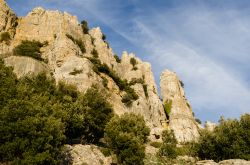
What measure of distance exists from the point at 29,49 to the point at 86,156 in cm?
5720

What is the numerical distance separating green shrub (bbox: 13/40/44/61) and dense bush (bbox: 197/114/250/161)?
2107 inches

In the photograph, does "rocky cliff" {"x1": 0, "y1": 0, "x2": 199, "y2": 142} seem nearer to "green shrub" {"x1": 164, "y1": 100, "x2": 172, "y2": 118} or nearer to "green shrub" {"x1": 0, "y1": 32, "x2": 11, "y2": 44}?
A: "green shrub" {"x1": 0, "y1": 32, "x2": 11, "y2": 44}

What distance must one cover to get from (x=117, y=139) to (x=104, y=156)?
3906 mm

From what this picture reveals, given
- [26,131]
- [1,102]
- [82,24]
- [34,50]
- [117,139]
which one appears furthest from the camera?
[82,24]

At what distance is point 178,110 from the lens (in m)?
124

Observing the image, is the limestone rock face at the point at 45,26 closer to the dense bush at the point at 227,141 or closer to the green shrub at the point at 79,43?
the green shrub at the point at 79,43

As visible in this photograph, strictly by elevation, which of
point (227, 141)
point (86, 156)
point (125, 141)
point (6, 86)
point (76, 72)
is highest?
point (76, 72)

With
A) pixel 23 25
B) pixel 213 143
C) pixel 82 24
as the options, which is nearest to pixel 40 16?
pixel 23 25

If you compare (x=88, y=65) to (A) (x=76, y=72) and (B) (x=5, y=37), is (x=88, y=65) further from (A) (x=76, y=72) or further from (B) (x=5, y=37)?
(B) (x=5, y=37)

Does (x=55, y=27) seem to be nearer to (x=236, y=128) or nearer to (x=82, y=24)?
(x=82, y=24)

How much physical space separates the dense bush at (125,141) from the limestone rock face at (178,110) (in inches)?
1635

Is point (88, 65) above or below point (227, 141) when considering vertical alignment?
above

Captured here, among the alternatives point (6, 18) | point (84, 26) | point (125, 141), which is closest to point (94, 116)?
point (125, 141)

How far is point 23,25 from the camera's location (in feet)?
408
